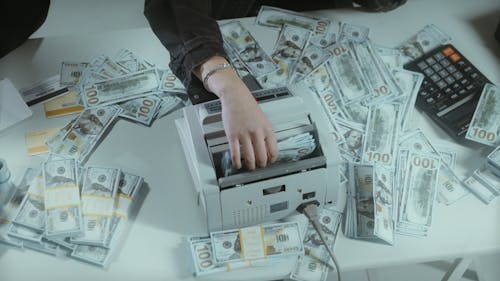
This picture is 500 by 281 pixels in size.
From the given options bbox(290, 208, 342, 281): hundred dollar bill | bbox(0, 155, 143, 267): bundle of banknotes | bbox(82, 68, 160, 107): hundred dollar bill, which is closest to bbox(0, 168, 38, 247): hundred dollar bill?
bbox(0, 155, 143, 267): bundle of banknotes

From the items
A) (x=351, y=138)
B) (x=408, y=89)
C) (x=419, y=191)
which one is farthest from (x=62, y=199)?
(x=408, y=89)

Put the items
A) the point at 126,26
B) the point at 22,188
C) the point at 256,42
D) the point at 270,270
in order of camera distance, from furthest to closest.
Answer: the point at 126,26, the point at 256,42, the point at 22,188, the point at 270,270

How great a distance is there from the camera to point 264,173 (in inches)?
45.1

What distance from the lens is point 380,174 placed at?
132 centimetres

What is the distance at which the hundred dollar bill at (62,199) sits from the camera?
1.18 m

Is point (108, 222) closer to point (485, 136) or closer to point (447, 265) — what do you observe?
point (485, 136)

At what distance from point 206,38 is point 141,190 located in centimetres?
39

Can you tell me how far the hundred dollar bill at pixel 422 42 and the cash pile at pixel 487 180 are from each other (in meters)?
0.38

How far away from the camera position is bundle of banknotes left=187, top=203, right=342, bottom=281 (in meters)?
1.16

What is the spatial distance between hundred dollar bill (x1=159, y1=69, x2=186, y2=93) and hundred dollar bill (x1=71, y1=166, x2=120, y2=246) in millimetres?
288

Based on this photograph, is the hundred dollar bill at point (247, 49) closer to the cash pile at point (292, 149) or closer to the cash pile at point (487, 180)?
the cash pile at point (292, 149)

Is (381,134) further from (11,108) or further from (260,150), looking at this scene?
(11,108)

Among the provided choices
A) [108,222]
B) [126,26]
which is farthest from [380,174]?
[126,26]

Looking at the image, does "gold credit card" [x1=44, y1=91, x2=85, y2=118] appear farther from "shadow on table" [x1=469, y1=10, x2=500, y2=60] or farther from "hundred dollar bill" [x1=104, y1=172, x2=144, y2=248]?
"shadow on table" [x1=469, y1=10, x2=500, y2=60]
